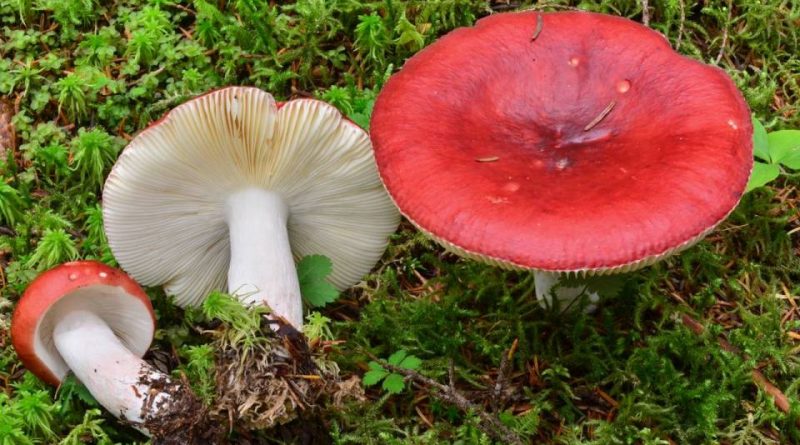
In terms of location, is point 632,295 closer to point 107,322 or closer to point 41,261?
point 107,322

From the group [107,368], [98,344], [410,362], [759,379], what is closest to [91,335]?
[98,344]

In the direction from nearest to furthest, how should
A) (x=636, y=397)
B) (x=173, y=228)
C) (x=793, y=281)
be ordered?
(x=636, y=397) < (x=173, y=228) < (x=793, y=281)

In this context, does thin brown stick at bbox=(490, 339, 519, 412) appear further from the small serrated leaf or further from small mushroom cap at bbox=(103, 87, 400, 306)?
small mushroom cap at bbox=(103, 87, 400, 306)

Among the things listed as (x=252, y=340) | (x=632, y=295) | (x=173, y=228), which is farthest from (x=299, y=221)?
(x=632, y=295)

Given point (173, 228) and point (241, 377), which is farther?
point (173, 228)

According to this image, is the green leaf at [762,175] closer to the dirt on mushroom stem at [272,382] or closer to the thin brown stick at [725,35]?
the thin brown stick at [725,35]

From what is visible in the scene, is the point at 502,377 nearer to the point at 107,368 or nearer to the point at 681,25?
the point at 107,368

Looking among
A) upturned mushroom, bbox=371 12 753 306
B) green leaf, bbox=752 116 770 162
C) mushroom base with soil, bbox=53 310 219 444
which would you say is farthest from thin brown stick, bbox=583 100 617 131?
mushroom base with soil, bbox=53 310 219 444
